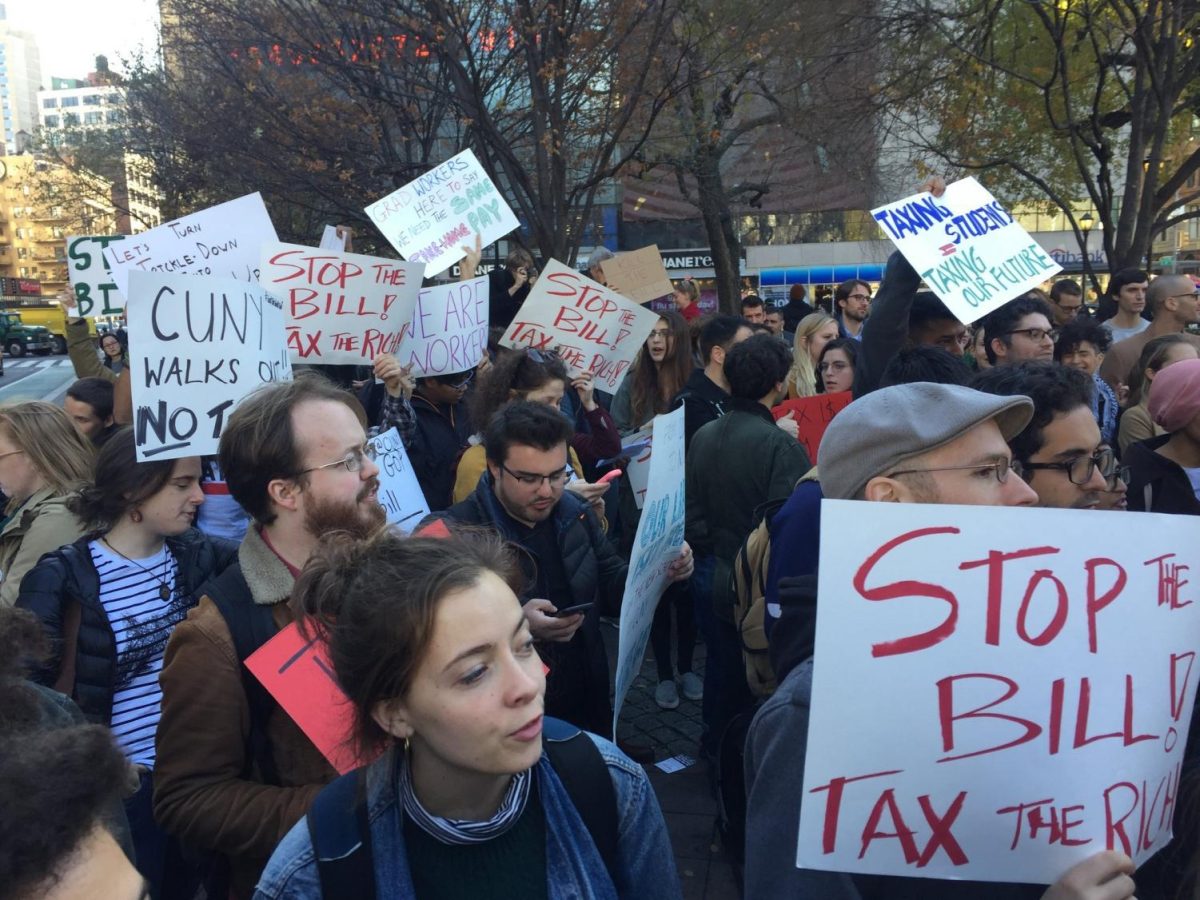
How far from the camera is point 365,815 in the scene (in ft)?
5.37

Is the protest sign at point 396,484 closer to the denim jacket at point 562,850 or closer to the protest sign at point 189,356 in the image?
the protest sign at point 189,356

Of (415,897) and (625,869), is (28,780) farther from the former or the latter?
(625,869)

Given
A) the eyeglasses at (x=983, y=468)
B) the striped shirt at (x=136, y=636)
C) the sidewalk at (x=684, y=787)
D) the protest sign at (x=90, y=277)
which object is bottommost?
the sidewalk at (x=684, y=787)

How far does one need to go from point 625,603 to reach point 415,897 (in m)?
1.50

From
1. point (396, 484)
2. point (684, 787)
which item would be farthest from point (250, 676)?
point (684, 787)

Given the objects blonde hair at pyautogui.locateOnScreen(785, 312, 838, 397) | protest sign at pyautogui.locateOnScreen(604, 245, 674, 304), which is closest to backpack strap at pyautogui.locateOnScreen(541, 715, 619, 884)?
blonde hair at pyautogui.locateOnScreen(785, 312, 838, 397)

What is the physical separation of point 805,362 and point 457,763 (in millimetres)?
5620

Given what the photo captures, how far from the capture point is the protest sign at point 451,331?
5.37 m

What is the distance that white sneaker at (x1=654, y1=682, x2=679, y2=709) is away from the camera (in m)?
5.45

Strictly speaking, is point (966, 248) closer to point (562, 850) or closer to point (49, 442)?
point (562, 850)

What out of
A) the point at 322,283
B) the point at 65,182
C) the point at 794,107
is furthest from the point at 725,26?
the point at 65,182

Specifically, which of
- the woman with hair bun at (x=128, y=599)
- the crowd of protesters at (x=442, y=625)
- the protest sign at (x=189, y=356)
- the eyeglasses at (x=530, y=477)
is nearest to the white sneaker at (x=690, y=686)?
the crowd of protesters at (x=442, y=625)

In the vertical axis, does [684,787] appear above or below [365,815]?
below

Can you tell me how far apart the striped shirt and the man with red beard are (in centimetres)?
71
